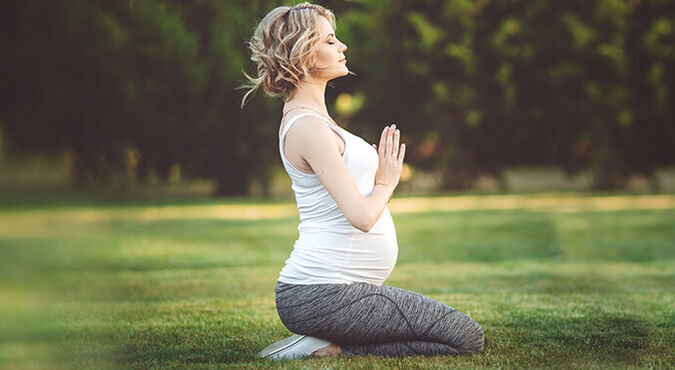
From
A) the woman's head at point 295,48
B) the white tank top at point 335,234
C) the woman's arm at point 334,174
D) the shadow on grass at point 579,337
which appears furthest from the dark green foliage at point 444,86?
the woman's arm at point 334,174

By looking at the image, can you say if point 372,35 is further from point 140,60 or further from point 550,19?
point 140,60

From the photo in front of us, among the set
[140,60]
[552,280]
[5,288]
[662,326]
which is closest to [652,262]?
[552,280]

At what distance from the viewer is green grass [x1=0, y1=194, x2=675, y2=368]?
197 centimetres

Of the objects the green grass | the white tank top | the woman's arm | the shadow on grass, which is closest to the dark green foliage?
the green grass

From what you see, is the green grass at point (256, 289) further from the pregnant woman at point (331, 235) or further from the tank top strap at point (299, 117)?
the tank top strap at point (299, 117)

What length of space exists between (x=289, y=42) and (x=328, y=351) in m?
1.43

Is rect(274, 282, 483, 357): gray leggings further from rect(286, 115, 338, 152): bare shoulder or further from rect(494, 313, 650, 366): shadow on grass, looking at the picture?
rect(286, 115, 338, 152): bare shoulder

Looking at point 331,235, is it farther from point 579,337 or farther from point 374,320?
point 579,337

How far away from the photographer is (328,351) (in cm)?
370

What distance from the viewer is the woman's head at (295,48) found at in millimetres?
3516

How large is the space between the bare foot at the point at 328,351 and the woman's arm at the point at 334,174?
0.64m

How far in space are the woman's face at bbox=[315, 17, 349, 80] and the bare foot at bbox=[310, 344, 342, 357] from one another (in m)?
1.25

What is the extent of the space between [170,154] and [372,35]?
8944 millimetres

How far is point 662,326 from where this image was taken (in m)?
4.72
